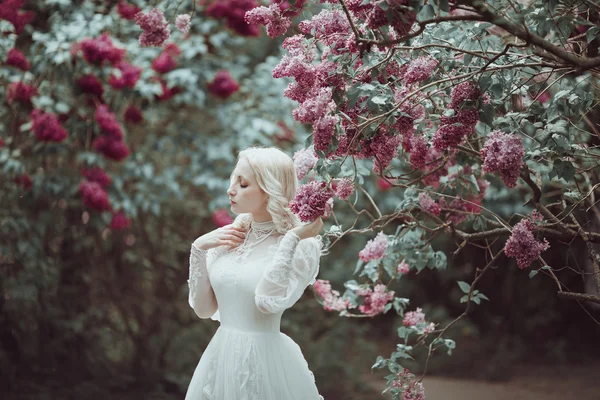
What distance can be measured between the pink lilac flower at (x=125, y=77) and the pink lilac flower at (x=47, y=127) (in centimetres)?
41

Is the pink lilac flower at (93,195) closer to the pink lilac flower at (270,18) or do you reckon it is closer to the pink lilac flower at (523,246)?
the pink lilac flower at (270,18)

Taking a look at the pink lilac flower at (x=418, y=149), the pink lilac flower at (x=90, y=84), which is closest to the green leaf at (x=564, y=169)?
the pink lilac flower at (x=418, y=149)

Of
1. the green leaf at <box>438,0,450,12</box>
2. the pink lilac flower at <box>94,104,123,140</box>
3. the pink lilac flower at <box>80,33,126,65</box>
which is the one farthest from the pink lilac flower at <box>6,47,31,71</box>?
the green leaf at <box>438,0,450,12</box>

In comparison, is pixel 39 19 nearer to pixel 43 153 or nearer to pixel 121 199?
pixel 43 153

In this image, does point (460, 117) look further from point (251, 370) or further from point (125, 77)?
point (125, 77)

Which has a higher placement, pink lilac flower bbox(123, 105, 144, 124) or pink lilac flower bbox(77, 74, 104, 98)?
pink lilac flower bbox(77, 74, 104, 98)

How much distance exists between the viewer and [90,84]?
427cm

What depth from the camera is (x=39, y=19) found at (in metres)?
4.70

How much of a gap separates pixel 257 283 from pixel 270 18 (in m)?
0.91

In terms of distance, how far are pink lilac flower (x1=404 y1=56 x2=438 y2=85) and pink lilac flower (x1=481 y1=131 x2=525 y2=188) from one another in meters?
0.31

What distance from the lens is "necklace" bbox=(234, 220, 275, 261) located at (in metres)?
2.62

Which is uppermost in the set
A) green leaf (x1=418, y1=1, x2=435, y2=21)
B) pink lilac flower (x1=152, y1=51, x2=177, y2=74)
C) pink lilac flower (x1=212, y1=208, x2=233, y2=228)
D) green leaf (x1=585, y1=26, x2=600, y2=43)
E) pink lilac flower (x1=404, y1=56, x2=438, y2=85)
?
green leaf (x1=418, y1=1, x2=435, y2=21)

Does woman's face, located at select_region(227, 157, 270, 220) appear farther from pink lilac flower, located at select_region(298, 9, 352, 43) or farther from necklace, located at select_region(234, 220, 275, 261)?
pink lilac flower, located at select_region(298, 9, 352, 43)

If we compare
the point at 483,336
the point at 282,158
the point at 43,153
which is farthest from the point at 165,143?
the point at 483,336
